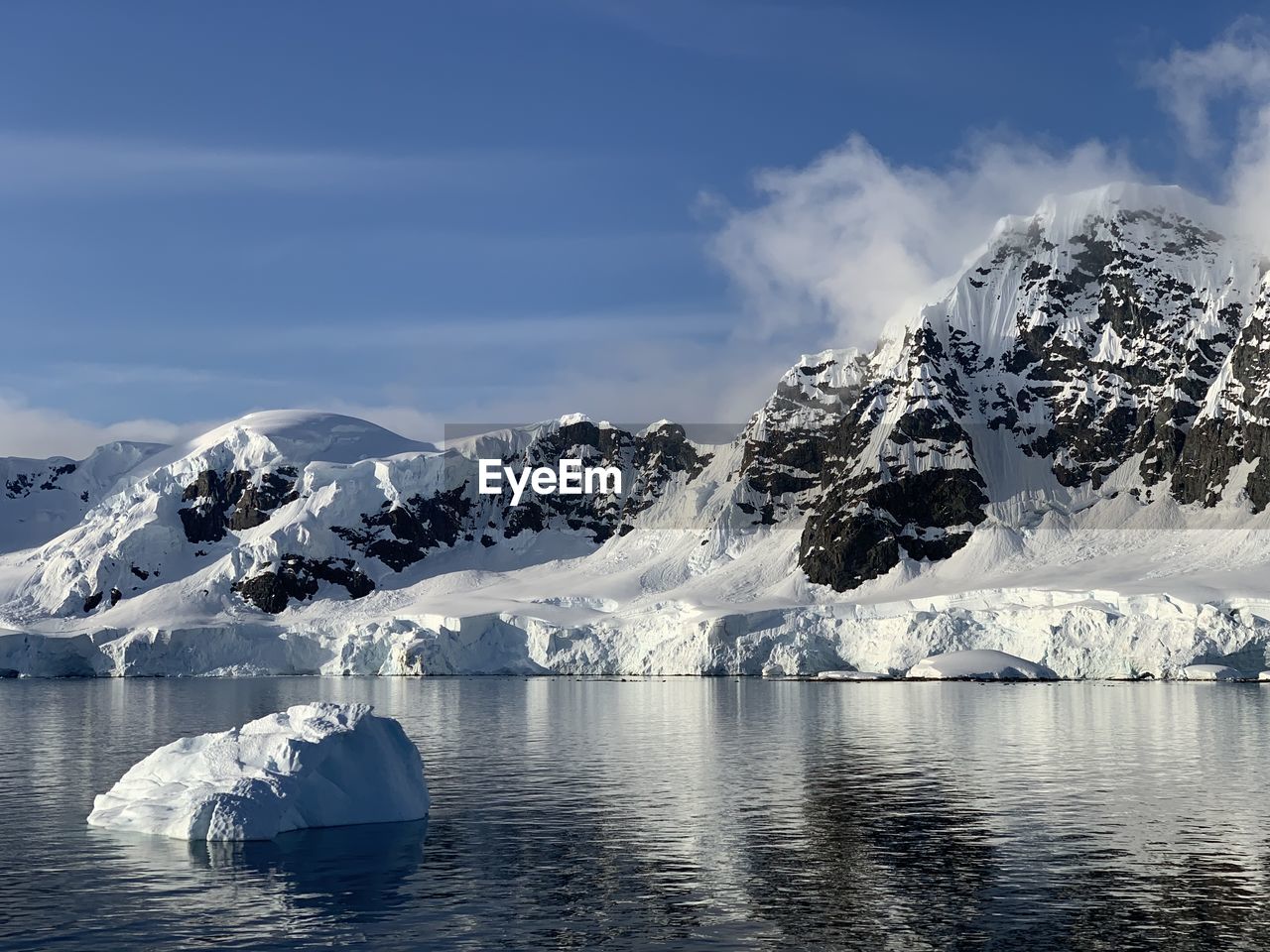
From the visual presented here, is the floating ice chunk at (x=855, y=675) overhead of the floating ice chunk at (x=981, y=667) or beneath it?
beneath

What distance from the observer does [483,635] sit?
188250 millimetres

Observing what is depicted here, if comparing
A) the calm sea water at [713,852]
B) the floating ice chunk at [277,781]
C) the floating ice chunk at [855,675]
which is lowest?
the floating ice chunk at [855,675]

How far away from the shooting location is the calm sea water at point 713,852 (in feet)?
97.3

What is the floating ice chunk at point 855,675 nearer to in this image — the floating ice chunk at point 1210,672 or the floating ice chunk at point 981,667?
the floating ice chunk at point 981,667

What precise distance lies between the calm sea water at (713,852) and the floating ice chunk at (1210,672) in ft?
224

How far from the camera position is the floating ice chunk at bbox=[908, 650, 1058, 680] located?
149 meters

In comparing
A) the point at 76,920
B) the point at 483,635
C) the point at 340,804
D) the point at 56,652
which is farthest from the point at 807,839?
the point at 56,652

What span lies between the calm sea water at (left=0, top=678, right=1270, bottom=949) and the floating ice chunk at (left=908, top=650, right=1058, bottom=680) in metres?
70.3

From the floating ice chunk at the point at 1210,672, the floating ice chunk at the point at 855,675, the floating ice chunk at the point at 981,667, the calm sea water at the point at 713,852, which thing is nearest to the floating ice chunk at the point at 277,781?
the calm sea water at the point at 713,852

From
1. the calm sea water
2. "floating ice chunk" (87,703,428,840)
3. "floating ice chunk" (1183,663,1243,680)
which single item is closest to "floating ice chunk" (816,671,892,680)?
"floating ice chunk" (1183,663,1243,680)

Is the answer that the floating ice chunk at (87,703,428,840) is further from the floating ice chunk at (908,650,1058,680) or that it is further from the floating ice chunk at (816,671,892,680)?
the floating ice chunk at (816,671,892,680)

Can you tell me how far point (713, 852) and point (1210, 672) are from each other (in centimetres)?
11661

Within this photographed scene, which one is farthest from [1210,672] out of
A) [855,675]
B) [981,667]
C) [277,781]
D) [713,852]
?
[277,781]

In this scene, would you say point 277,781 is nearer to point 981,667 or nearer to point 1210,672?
point 981,667
